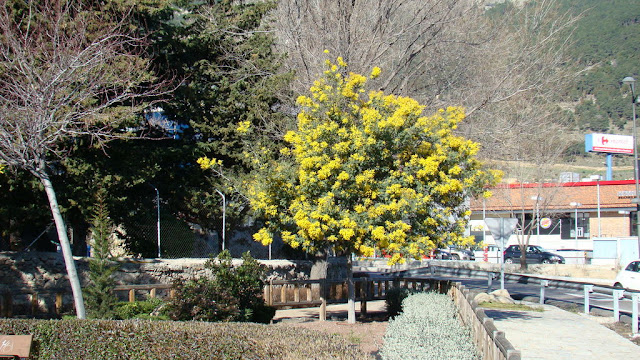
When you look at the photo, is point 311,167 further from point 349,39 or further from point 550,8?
point 550,8

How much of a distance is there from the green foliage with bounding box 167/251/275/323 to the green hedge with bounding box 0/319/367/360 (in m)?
2.55

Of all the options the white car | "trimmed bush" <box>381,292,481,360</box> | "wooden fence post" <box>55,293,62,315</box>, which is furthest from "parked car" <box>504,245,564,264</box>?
"wooden fence post" <box>55,293,62,315</box>

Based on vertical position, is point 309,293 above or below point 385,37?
below

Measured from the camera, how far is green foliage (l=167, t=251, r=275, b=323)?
1166 centimetres

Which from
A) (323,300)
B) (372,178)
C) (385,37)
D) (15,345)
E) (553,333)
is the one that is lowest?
(553,333)

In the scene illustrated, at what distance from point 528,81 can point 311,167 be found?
9.98 m

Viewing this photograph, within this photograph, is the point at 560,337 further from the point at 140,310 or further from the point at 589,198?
the point at 589,198

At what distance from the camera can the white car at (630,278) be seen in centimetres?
2297

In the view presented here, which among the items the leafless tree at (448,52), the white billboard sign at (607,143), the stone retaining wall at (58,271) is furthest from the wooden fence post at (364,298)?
the white billboard sign at (607,143)

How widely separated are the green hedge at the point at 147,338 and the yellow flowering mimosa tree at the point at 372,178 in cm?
477

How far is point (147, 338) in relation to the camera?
28.1ft

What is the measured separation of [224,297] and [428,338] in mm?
4904

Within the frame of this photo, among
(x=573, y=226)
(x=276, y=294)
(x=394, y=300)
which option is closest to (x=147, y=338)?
(x=276, y=294)

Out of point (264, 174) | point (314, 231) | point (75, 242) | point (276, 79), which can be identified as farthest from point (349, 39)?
point (75, 242)
